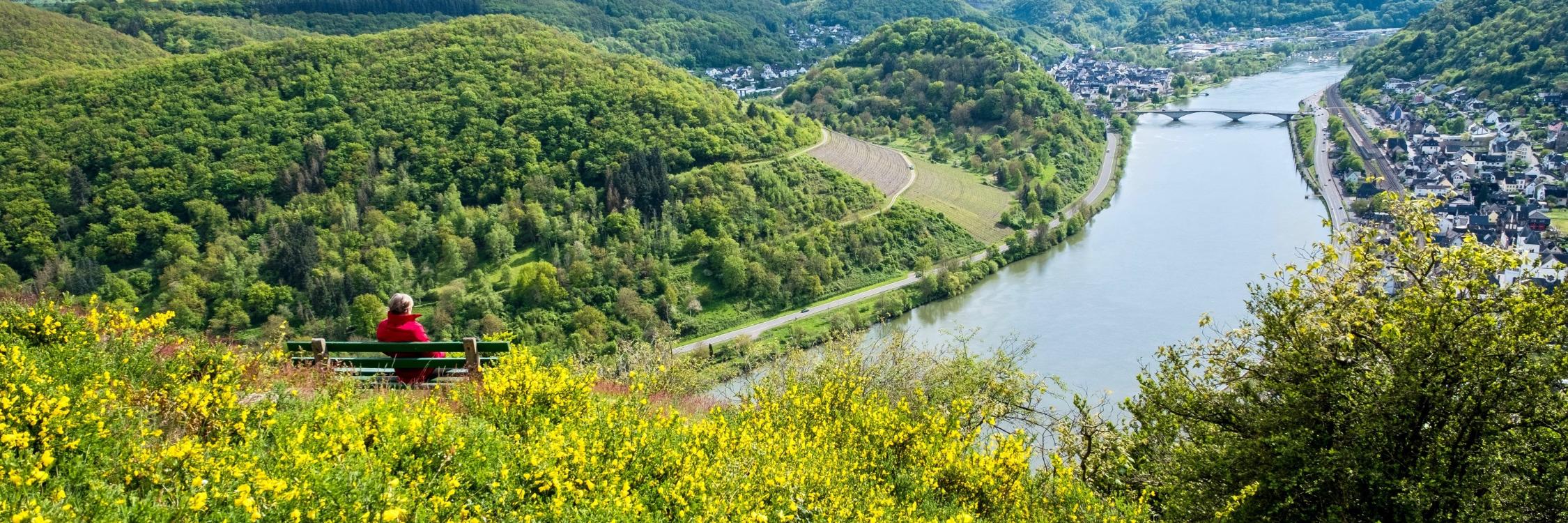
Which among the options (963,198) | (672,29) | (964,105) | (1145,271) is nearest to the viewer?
(1145,271)

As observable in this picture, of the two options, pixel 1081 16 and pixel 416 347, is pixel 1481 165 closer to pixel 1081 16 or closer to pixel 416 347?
pixel 416 347

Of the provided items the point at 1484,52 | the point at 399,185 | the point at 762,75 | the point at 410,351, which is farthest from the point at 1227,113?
the point at 410,351

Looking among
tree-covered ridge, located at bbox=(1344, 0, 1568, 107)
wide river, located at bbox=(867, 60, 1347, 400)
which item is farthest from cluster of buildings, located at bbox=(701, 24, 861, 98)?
tree-covered ridge, located at bbox=(1344, 0, 1568, 107)

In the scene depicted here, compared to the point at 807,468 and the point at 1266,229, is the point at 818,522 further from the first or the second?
the point at 1266,229

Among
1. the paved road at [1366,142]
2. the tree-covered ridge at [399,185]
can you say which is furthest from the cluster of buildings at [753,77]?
the paved road at [1366,142]

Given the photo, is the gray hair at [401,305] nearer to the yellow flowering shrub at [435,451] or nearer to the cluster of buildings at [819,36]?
the yellow flowering shrub at [435,451]
